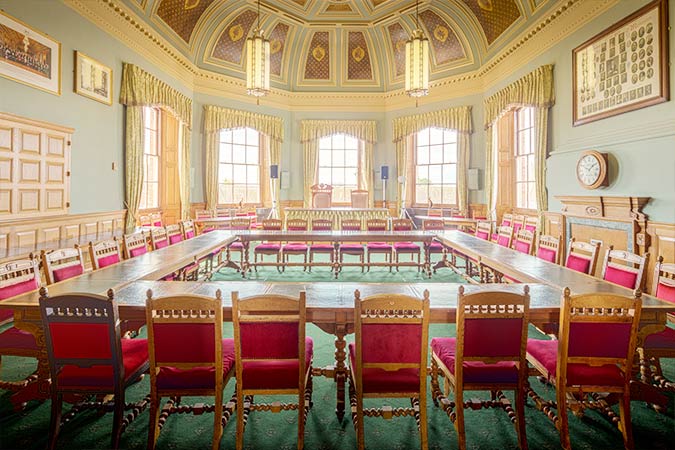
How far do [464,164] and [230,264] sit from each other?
6.67 meters

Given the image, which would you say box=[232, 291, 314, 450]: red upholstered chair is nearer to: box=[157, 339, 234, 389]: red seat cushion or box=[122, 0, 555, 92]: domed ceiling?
box=[157, 339, 234, 389]: red seat cushion

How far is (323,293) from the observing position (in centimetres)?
298

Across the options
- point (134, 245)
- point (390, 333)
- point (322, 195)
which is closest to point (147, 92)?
point (134, 245)

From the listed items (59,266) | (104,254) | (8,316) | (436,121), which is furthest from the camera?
(436,121)

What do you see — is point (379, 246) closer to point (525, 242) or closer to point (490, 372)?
point (525, 242)

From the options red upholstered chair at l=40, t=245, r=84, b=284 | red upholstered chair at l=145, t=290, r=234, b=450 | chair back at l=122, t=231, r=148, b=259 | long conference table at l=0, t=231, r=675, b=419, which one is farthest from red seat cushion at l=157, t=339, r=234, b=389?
chair back at l=122, t=231, r=148, b=259

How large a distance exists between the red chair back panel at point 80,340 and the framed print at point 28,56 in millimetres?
4147

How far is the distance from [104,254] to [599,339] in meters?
4.23

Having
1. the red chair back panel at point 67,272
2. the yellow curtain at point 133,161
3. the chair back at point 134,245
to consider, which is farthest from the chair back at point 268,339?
the yellow curtain at point 133,161

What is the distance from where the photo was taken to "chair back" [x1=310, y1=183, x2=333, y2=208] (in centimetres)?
1145

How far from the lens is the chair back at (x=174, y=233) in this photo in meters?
5.80

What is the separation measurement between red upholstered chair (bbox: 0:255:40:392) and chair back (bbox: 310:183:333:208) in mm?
8513

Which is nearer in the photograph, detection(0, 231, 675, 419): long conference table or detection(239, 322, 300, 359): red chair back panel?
detection(239, 322, 300, 359): red chair back panel

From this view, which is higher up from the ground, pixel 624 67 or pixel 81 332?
pixel 624 67
